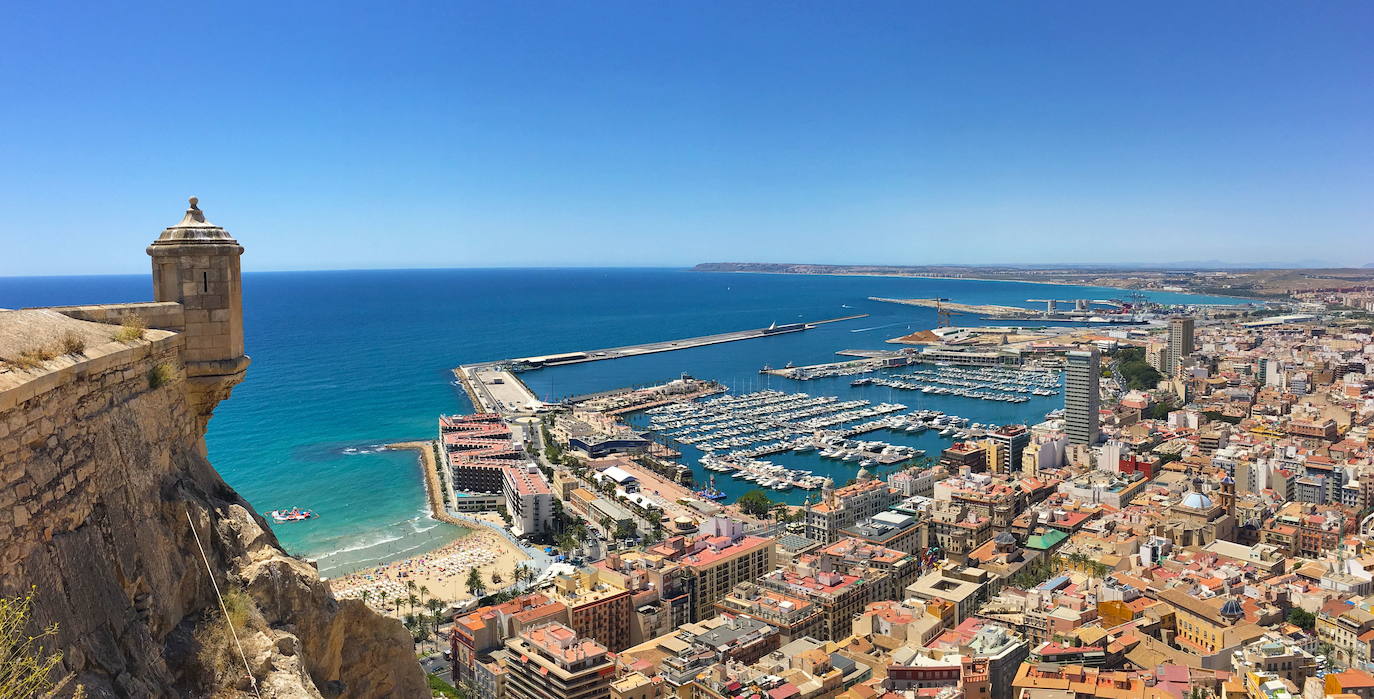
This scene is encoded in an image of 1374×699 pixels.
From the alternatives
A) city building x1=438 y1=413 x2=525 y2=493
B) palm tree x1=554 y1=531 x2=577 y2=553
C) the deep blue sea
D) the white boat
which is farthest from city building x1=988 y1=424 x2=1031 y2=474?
the white boat

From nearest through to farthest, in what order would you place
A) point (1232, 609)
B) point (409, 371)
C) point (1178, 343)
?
point (1232, 609) < point (1178, 343) < point (409, 371)

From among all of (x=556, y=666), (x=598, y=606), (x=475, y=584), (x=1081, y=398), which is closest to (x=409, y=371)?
(x=475, y=584)

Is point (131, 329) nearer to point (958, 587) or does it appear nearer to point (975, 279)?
point (958, 587)

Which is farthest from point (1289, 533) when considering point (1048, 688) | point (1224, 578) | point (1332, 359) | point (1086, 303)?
point (1086, 303)

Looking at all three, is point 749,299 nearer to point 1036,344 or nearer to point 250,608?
point 1036,344

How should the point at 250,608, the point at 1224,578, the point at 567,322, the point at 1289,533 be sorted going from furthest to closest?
the point at 567,322
the point at 1289,533
the point at 1224,578
the point at 250,608
